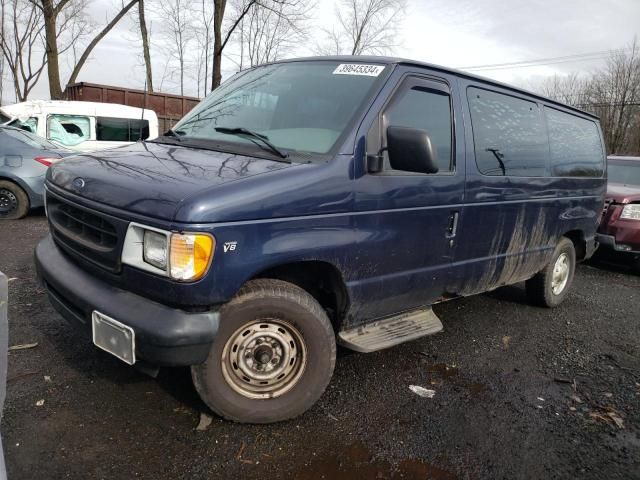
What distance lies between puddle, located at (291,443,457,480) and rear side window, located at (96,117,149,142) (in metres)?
11.7

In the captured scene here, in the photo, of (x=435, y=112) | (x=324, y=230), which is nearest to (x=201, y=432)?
(x=324, y=230)

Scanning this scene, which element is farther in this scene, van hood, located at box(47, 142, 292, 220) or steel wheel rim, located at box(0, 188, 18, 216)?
steel wheel rim, located at box(0, 188, 18, 216)

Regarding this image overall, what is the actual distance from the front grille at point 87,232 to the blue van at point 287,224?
0.04 feet

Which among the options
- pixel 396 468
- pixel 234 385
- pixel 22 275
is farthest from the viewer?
pixel 22 275

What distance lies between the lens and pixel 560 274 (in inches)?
206

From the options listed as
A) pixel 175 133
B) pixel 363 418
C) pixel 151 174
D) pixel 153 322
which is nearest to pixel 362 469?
pixel 363 418

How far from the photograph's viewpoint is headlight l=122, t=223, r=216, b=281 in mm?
2170

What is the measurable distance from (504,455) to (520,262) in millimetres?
2086

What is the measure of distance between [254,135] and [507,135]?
7.02ft

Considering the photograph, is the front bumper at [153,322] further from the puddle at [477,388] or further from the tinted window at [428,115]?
the puddle at [477,388]

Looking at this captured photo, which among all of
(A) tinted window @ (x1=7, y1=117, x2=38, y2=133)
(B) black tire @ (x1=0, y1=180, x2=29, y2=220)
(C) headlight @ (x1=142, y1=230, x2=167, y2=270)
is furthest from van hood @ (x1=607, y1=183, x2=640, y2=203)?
(A) tinted window @ (x1=7, y1=117, x2=38, y2=133)

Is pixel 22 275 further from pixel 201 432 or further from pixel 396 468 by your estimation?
pixel 396 468

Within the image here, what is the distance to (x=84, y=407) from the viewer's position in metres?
2.70

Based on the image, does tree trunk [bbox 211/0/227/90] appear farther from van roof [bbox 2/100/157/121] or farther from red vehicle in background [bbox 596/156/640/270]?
red vehicle in background [bbox 596/156/640/270]
